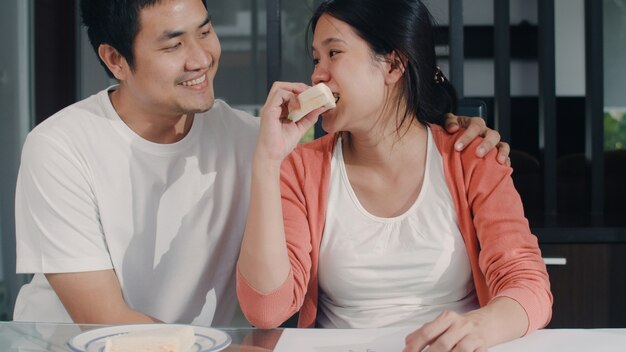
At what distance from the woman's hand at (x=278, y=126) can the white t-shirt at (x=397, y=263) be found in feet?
0.56

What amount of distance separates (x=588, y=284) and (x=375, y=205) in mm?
941

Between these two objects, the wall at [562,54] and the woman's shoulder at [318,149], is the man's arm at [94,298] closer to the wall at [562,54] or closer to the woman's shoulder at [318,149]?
the woman's shoulder at [318,149]

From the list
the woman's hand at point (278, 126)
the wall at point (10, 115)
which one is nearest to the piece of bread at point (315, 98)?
the woman's hand at point (278, 126)

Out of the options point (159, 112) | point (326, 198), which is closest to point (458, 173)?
point (326, 198)

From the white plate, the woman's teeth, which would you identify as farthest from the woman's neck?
the white plate

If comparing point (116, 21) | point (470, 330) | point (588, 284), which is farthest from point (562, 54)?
point (470, 330)

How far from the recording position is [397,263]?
1.48 m

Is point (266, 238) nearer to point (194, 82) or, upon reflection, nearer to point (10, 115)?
point (194, 82)

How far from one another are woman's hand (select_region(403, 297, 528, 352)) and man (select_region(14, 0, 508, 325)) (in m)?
0.42

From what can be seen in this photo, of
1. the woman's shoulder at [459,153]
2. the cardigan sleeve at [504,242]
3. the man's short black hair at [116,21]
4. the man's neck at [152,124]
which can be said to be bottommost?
the cardigan sleeve at [504,242]

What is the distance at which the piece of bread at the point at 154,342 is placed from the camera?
3.27 feet

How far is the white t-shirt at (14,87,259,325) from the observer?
5.08ft

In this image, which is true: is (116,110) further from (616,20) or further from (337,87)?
(616,20)

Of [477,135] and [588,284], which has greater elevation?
[477,135]
